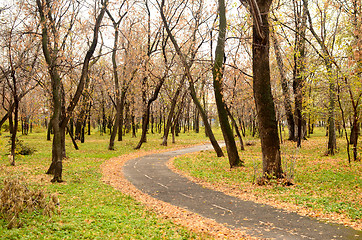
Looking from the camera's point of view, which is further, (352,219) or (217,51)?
(217,51)

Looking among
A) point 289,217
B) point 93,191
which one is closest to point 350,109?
point 289,217

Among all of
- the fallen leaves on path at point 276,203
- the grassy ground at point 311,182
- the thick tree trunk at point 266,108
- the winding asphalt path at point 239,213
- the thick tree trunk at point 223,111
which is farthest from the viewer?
the thick tree trunk at point 223,111

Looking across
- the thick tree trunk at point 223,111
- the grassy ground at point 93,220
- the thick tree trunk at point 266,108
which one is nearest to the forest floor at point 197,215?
the grassy ground at point 93,220

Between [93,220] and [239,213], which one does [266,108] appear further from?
[93,220]

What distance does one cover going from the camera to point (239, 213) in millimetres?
7531

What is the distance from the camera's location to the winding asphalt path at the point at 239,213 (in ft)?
19.7

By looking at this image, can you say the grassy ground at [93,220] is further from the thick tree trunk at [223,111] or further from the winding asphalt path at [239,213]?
the thick tree trunk at [223,111]

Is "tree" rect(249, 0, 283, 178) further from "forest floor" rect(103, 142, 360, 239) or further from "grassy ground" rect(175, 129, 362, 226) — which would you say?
"forest floor" rect(103, 142, 360, 239)

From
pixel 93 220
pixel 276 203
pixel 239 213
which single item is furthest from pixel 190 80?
pixel 93 220

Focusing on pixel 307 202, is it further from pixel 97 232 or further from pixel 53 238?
pixel 53 238

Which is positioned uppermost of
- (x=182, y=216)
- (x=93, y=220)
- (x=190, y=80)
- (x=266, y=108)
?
(x=190, y=80)

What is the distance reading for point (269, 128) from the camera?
10203 mm

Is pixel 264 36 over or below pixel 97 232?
over

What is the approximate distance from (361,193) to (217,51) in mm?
9052
